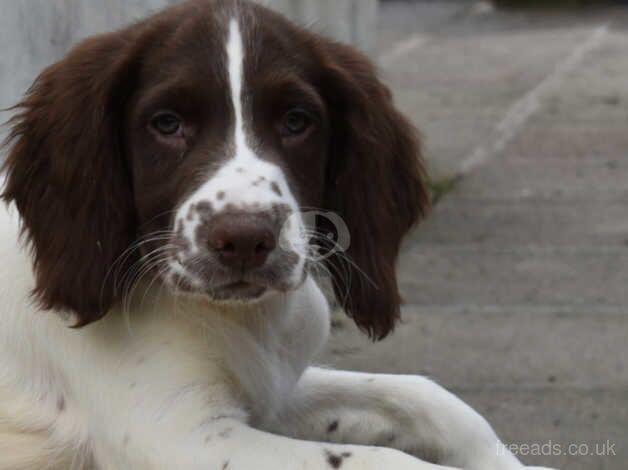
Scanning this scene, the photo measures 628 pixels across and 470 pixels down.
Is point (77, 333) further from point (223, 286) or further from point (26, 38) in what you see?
point (26, 38)

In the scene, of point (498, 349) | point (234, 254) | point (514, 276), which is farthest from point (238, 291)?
point (514, 276)

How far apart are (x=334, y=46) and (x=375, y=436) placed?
3.65ft

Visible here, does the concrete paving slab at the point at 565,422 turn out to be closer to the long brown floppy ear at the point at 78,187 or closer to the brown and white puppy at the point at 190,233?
the brown and white puppy at the point at 190,233

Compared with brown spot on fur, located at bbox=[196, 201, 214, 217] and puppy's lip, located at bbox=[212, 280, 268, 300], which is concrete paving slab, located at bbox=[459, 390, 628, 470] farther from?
brown spot on fur, located at bbox=[196, 201, 214, 217]

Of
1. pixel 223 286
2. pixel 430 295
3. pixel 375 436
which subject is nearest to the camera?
pixel 223 286

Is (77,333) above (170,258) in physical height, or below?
below

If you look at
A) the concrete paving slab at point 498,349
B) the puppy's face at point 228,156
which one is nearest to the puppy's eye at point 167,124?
the puppy's face at point 228,156

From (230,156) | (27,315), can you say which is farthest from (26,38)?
(230,156)

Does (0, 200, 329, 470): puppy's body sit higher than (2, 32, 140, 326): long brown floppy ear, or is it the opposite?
(2, 32, 140, 326): long brown floppy ear

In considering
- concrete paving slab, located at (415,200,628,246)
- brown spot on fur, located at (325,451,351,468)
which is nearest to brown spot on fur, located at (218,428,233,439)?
brown spot on fur, located at (325,451,351,468)

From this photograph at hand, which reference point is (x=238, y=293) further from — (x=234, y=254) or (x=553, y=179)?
(x=553, y=179)

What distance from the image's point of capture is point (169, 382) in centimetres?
337

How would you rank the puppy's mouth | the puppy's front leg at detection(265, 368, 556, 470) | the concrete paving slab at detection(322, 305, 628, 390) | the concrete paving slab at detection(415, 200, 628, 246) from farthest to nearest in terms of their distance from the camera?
the concrete paving slab at detection(415, 200, 628, 246) → the concrete paving slab at detection(322, 305, 628, 390) → the puppy's front leg at detection(265, 368, 556, 470) → the puppy's mouth

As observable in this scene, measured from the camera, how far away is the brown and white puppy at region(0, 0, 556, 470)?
3232 millimetres
